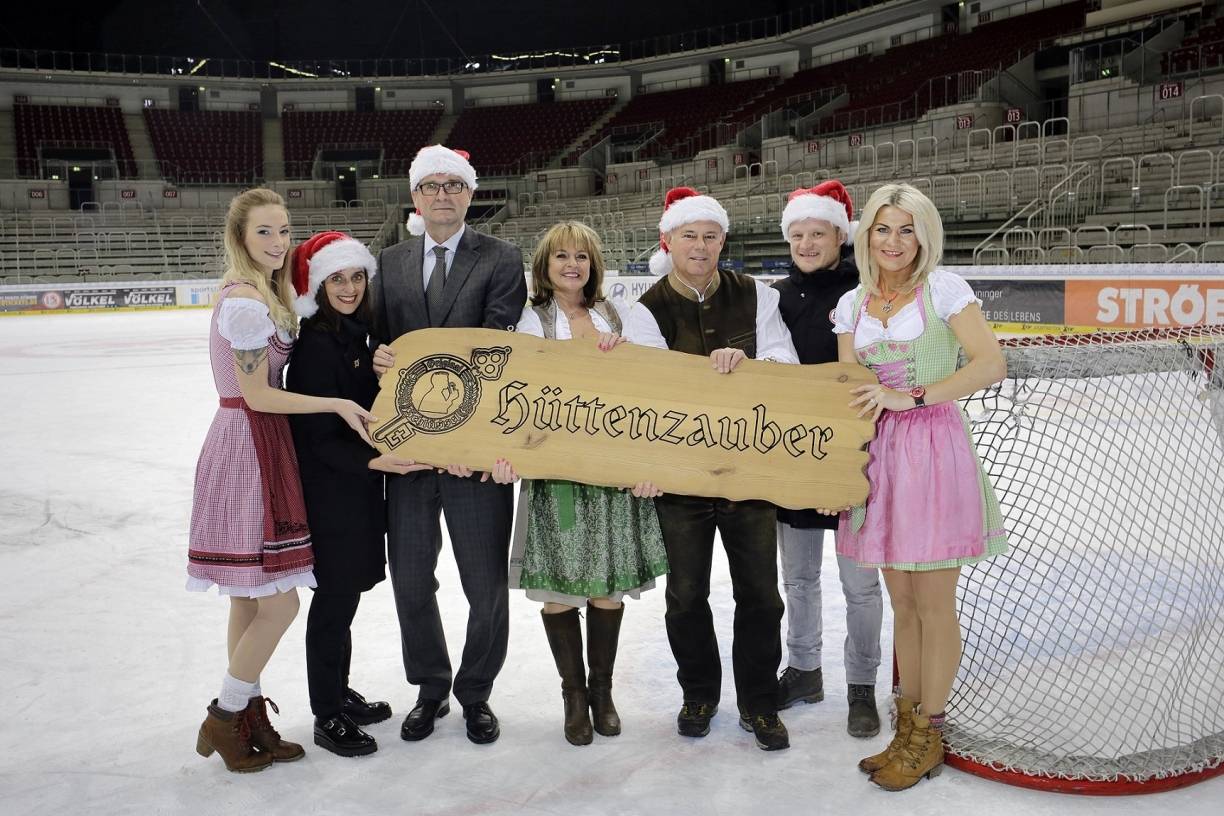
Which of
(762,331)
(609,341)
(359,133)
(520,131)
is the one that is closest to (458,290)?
(609,341)

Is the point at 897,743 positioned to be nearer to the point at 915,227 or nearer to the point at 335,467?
the point at 915,227

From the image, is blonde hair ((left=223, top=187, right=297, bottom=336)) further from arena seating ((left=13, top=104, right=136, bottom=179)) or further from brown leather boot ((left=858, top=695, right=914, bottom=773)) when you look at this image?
arena seating ((left=13, top=104, right=136, bottom=179))

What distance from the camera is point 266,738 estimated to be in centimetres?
274

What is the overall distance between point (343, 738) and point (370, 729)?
0.63ft

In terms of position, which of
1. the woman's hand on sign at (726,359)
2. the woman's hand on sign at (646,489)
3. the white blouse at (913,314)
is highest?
the white blouse at (913,314)

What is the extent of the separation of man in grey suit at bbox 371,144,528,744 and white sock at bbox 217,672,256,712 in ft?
1.49

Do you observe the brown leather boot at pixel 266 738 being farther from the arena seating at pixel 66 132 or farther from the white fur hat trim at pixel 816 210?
the arena seating at pixel 66 132

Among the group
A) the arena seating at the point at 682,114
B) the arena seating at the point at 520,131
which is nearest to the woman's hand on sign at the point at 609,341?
the arena seating at the point at 682,114

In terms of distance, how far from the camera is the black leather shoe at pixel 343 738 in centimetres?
276

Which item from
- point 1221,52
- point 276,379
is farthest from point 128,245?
point 276,379

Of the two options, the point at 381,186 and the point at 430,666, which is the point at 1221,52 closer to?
the point at 430,666

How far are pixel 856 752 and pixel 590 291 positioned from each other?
4.86 feet

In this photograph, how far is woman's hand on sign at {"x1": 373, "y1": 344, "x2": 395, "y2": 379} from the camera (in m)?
2.71

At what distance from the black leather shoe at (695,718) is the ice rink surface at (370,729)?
0.03 m
